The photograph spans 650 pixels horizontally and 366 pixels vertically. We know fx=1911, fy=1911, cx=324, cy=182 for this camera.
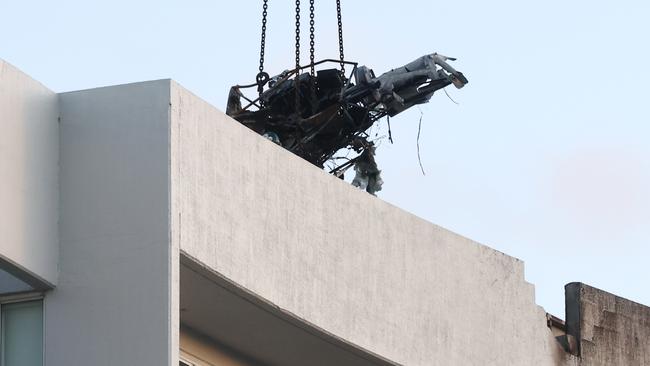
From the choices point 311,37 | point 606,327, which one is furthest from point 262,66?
point 606,327

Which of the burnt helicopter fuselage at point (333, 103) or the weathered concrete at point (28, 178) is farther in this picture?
the burnt helicopter fuselage at point (333, 103)

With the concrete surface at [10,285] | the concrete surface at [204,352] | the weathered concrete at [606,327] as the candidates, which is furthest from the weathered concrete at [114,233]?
the weathered concrete at [606,327]

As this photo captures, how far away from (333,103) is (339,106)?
0.77 ft

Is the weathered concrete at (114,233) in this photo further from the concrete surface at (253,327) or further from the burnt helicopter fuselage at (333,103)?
A: the burnt helicopter fuselage at (333,103)

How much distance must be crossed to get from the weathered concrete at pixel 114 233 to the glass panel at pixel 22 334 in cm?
16

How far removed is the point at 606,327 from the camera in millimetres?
25797

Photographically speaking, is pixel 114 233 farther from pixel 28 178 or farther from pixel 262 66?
pixel 262 66

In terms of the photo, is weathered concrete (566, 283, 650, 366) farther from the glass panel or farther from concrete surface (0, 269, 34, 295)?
concrete surface (0, 269, 34, 295)

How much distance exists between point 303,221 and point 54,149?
3299mm

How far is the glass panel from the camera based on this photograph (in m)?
18.1

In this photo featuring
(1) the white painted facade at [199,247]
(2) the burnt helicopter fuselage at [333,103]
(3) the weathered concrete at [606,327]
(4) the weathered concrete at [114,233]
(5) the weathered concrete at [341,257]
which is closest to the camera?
(4) the weathered concrete at [114,233]

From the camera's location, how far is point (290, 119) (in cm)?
2416

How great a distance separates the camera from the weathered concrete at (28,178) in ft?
58.5

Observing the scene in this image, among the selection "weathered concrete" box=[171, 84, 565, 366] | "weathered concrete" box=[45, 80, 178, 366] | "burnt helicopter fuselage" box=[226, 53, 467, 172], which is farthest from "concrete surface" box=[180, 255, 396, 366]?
"burnt helicopter fuselage" box=[226, 53, 467, 172]
